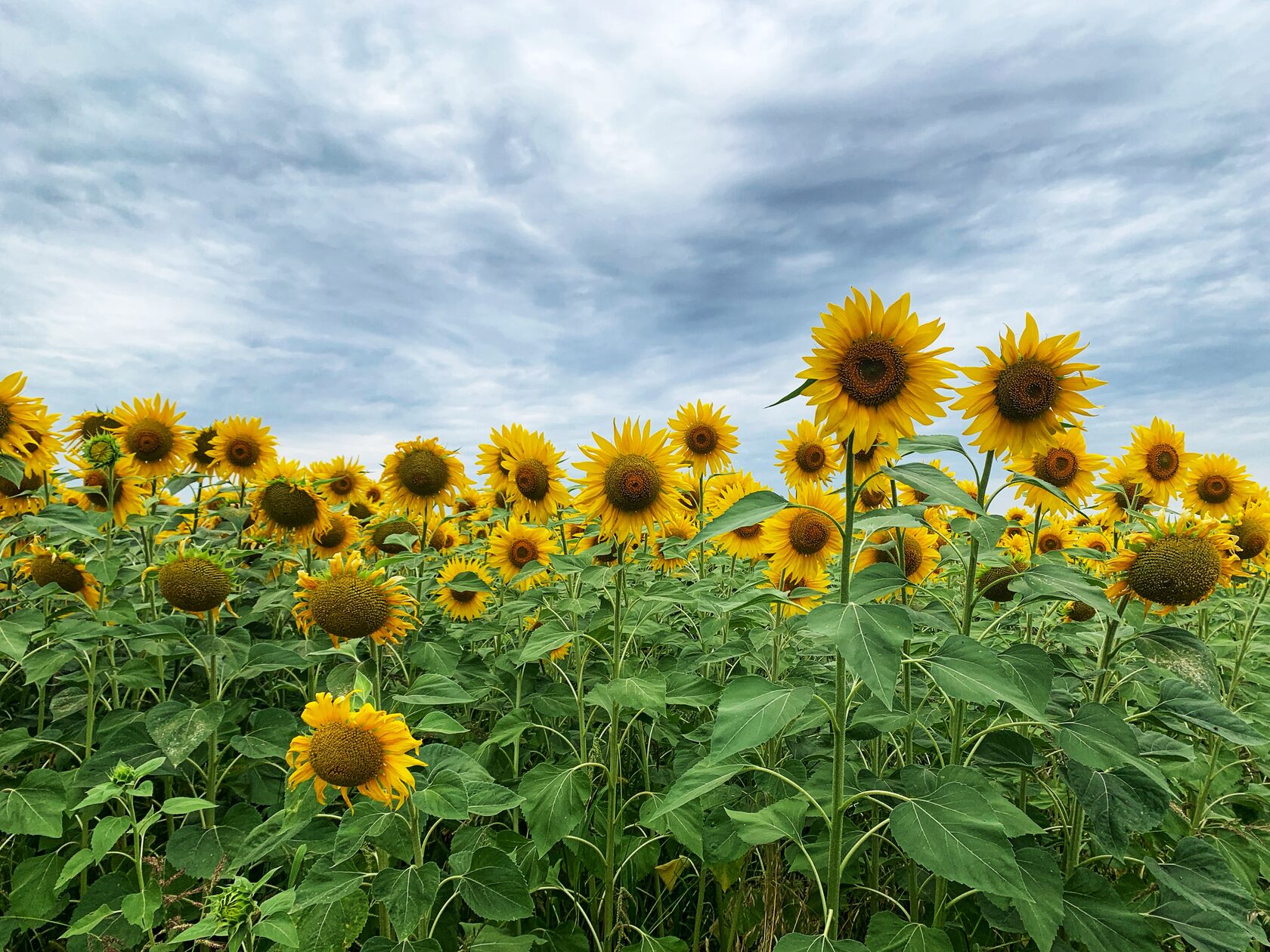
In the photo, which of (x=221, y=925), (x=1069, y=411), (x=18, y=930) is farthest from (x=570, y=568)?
(x=18, y=930)

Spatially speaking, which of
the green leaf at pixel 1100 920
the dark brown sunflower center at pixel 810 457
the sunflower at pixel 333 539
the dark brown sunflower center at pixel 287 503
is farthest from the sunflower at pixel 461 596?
the green leaf at pixel 1100 920

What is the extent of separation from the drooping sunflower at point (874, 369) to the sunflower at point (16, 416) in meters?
4.73

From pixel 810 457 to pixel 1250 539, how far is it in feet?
8.84

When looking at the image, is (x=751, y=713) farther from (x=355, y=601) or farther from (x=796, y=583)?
(x=796, y=583)

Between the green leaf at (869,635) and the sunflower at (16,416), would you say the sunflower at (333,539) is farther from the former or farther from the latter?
the green leaf at (869,635)

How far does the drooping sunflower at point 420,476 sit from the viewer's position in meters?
5.18

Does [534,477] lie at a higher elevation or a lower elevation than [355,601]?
higher

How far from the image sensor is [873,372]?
8.05 feet

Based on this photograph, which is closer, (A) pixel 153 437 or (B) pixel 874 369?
(B) pixel 874 369

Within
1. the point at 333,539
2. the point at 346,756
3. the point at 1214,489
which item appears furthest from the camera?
the point at 1214,489

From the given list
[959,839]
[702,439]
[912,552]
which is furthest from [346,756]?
[702,439]

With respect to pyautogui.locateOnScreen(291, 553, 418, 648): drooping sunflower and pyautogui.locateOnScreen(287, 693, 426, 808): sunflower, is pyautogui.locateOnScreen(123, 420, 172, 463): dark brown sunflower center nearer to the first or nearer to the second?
pyautogui.locateOnScreen(291, 553, 418, 648): drooping sunflower

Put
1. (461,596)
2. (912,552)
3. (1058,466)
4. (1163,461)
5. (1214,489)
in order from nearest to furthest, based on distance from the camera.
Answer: (1058,466) < (912,552) < (461,596) < (1214,489) < (1163,461)

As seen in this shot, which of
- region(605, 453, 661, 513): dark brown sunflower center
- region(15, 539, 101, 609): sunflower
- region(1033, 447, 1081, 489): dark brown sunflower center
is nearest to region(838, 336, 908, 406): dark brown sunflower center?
region(605, 453, 661, 513): dark brown sunflower center
